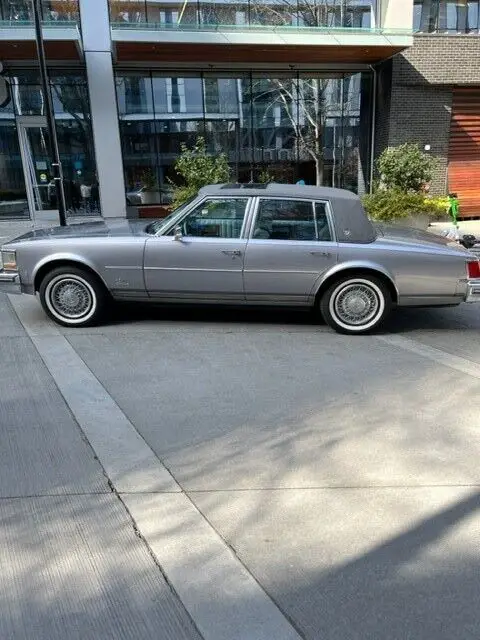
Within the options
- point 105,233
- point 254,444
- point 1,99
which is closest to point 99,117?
point 1,99

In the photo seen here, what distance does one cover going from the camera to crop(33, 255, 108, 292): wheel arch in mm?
5996

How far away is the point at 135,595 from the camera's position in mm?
2303

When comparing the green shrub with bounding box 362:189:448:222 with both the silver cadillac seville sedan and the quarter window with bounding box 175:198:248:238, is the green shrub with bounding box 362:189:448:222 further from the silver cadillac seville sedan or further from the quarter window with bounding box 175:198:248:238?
the quarter window with bounding box 175:198:248:238

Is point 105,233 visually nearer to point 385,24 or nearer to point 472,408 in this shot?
point 472,408

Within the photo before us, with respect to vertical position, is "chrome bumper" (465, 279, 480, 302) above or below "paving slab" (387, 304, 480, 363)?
above

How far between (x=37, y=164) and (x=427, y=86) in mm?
11828

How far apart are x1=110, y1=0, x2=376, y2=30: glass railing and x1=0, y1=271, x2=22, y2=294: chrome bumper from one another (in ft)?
32.7

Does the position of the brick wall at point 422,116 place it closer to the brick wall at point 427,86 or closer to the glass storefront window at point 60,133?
the brick wall at point 427,86

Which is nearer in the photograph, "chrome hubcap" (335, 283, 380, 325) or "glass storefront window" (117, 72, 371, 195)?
"chrome hubcap" (335, 283, 380, 325)

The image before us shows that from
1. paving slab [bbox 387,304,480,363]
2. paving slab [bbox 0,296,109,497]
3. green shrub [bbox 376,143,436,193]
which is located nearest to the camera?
paving slab [bbox 0,296,109,497]

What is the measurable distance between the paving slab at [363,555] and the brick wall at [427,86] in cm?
1511

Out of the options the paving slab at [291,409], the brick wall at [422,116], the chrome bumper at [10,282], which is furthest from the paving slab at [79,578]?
the brick wall at [422,116]

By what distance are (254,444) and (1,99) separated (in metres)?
9.36

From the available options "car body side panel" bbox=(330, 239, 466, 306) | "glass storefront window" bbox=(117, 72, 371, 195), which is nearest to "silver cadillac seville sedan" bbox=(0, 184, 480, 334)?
"car body side panel" bbox=(330, 239, 466, 306)
